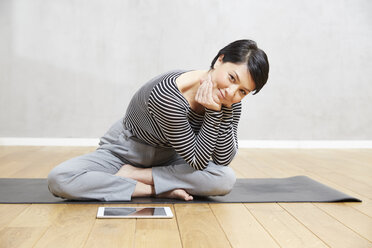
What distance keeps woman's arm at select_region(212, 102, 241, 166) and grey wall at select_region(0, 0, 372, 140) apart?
225 cm

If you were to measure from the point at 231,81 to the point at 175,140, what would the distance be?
323mm

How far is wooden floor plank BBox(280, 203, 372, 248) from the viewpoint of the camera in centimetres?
148

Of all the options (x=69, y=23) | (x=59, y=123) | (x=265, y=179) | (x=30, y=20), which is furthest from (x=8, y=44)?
(x=265, y=179)

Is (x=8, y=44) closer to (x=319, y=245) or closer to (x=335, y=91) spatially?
(x=335, y=91)

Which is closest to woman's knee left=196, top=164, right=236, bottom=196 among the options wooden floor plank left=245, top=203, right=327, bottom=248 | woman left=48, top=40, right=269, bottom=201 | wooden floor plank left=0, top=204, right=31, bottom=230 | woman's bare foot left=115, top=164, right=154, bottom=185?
woman left=48, top=40, right=269, bottom=201

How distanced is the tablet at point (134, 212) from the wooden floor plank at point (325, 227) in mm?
498

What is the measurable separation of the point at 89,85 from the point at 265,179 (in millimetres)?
2095

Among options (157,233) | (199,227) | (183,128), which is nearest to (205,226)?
(199,227)

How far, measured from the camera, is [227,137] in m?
1.96

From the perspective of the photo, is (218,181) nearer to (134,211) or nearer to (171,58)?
(134,211)

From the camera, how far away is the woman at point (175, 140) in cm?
176

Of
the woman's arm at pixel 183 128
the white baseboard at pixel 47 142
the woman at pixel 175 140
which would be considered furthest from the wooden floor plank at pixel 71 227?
the white baseboard at pixel 47 142

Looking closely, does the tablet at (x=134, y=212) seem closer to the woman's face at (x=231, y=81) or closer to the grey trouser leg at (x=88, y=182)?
the grey trouser leg at (x=88, y=182)

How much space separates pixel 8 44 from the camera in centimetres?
403
